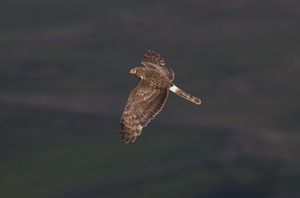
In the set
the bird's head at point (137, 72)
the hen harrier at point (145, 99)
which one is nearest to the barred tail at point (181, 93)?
the hen harrier at point (145, 99)

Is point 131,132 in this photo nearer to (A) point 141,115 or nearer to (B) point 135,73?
(A) point 141,115

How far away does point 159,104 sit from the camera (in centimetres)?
3606

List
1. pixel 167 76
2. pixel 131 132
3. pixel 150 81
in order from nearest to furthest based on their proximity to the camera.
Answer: pixel 131 132, pixel 150 81, pixel 167 76

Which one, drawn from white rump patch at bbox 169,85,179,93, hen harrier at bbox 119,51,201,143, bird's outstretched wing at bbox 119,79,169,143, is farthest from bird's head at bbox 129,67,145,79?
white rump patch at bbox 169,85,179,93

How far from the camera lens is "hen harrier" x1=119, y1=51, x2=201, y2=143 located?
114 ft

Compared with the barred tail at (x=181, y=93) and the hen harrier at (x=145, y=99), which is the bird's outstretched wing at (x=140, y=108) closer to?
the hen harrier at (x=145, y=99)

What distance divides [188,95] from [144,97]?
4.44m

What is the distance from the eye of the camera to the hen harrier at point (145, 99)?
3488cm

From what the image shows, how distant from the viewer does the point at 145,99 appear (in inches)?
1431

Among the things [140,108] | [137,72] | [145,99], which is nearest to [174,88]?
[145,99]

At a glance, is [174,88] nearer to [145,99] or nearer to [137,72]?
[145,99]

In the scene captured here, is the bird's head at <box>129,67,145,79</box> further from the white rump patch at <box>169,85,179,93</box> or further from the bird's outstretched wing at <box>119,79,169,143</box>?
the white rump patch at <box>169,85,179,93</box>

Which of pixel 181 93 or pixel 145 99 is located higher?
pixel 181 93

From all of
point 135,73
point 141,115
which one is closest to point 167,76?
point 135,73
